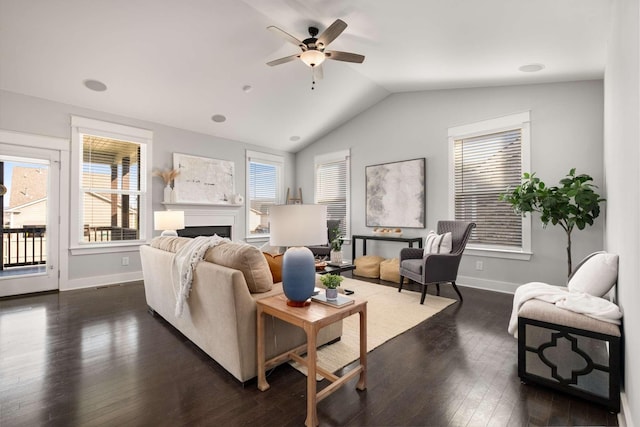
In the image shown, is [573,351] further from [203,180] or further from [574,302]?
[203,180]

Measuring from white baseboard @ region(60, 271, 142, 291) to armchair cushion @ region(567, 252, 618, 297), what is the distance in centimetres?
563

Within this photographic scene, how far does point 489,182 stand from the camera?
445 centimetres

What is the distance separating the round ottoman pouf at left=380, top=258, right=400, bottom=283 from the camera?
4773mm

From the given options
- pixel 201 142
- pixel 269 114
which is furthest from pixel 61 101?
pixel 269 114

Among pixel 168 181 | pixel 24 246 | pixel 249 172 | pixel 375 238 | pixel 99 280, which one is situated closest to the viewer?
pixel 24 246

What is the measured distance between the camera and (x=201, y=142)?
5.64m

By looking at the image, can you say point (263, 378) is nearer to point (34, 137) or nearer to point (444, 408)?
point (444, 408)

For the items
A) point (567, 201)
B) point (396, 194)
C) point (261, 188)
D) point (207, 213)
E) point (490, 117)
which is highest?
point (490, 117)

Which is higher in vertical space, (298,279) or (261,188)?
(261,188)

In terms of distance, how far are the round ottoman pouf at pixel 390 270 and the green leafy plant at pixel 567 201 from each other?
1.90 meters

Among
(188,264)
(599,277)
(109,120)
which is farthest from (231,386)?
(109,120)

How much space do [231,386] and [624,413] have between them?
2.24 metres

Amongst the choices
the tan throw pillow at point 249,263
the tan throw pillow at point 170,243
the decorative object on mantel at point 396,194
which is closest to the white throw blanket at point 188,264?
the tan throw pillow at point 249,263

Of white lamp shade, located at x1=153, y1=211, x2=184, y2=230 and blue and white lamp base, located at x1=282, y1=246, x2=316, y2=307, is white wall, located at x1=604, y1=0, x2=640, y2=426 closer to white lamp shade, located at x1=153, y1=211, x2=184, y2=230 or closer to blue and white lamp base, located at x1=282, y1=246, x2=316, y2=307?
blue and white lamp base, located at x1=282, y1=246, x2=316, y2=307
